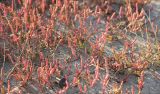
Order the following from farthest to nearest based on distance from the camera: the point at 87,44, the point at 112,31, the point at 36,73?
the point at 112,31 < the point at 87,44 < the point at 36,73

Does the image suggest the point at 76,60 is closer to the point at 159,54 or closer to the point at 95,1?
the point at 159,54

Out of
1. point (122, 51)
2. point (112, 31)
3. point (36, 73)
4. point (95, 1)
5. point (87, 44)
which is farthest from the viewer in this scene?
point (95, 1)

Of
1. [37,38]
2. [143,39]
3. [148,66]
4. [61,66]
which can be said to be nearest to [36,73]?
[61,66]

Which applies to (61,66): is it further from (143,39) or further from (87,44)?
(143,39)

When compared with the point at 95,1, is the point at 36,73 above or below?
below

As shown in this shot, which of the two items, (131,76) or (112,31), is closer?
(131,76)

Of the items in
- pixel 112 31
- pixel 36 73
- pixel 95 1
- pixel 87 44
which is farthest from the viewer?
pixel 95 1

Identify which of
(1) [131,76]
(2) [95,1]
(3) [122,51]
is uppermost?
(2) [95,1]

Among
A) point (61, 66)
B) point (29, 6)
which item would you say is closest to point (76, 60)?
point (61, 66)

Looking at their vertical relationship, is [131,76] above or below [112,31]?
below
